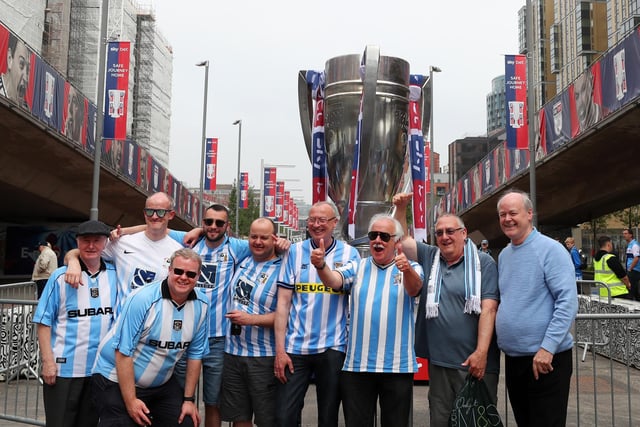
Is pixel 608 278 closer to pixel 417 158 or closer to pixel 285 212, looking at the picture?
pixel 417 158

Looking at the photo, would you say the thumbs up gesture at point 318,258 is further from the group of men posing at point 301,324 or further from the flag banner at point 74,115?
the flag banner at point 74,115

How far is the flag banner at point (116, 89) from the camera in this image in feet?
48.8

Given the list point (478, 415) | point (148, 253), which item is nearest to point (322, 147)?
point (148, 253)

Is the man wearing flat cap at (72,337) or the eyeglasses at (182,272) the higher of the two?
the eyeglasses at (182,272)

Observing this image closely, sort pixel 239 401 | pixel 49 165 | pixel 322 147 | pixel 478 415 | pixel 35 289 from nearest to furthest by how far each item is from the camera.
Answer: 1. pixel 478 415
2. pixel 239 401
3. pixel 322 147
4. pixel 35 289
5. pixel 49 165

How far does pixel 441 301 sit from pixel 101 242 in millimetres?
2220

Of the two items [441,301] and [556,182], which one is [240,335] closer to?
[441,301]

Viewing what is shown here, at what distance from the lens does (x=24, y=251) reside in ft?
79.4

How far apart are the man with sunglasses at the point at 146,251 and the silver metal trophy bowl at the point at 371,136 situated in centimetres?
342

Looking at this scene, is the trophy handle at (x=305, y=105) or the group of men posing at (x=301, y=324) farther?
the trophy handle at (x=305, y=105)

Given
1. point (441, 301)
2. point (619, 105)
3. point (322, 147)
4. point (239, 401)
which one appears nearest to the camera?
point (441, 301)

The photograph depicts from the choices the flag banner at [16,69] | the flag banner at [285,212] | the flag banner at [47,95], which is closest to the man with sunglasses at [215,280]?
the flag banner at [16,69]

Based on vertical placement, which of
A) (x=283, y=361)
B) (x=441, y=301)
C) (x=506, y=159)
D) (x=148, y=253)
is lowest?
(x=283, y=361)

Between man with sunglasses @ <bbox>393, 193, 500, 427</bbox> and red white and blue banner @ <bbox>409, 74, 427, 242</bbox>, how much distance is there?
388cm
